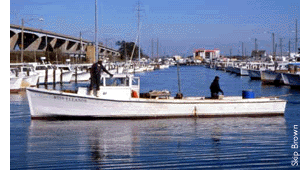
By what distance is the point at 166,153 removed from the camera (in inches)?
532

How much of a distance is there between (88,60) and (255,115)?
323 feet

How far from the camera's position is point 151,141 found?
15.9 metres

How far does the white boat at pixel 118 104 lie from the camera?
68.2 ft

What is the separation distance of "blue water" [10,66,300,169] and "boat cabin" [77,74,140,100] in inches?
46.9

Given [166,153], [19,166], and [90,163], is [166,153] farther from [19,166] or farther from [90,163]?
[19,166]

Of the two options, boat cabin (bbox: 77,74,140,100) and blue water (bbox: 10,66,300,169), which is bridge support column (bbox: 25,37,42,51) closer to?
blue water (bbox: 10,66,300,169)

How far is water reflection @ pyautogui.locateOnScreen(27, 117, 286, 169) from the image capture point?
41.3 feet

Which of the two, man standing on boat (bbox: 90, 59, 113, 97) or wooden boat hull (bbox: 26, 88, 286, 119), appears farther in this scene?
wooden boat hull (bbox: 26, 88, 286, 119)

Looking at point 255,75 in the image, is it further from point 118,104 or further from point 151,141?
point 151,141

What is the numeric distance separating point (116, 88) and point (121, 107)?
0.90m

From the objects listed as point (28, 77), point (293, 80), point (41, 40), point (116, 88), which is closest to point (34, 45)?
point (41, 40)

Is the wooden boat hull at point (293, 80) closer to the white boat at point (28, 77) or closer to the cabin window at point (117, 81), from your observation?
the white boat at point (28, 77)

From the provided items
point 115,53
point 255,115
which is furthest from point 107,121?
→ point 115,53

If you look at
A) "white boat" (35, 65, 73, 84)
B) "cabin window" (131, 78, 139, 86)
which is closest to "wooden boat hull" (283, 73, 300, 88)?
"white boat" (35, 65, 73, 84)
